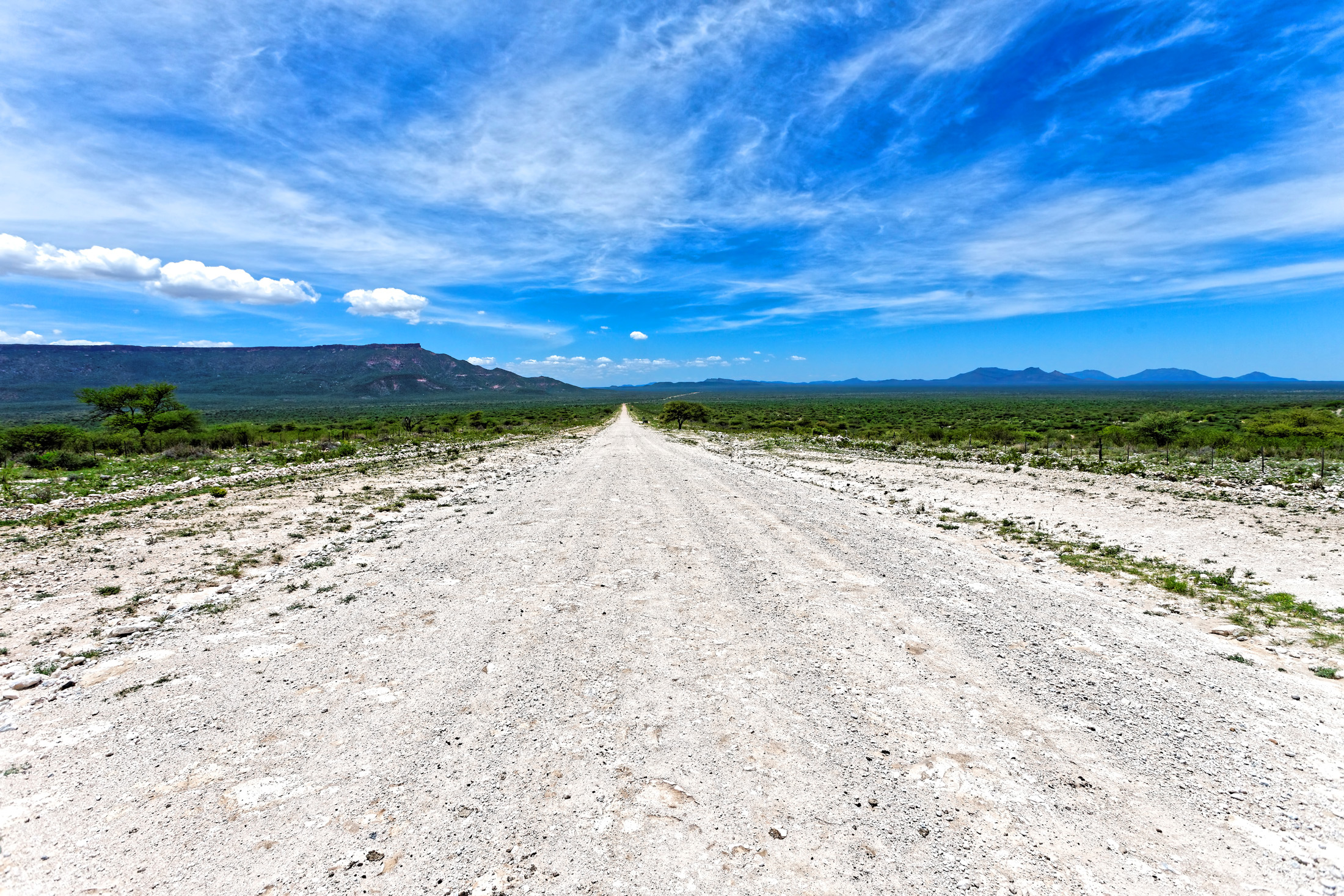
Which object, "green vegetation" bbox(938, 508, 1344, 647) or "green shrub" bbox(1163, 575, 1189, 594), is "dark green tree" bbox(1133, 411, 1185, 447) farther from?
"green shrub" bbox(1163, 575, 1189, 594)

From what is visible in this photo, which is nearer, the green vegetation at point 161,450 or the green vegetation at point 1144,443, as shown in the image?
the green vegetation at point 161,450

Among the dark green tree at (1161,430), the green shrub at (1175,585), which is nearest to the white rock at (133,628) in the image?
the green shrub at (1175,585)

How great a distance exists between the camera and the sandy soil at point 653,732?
3193 mm

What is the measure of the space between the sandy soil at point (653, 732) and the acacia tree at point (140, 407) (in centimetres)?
3268

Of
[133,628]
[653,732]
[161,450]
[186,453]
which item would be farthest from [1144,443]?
[161,450]

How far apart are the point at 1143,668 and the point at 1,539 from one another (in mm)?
18565

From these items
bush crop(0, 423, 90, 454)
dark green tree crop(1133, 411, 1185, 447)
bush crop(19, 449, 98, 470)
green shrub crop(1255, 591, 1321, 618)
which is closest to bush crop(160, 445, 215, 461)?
bush crop(19, 449, 98, 470)

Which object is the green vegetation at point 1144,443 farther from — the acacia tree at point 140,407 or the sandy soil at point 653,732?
the acacia tree at point 140,407

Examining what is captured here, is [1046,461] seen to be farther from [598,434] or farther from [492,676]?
[598,434]

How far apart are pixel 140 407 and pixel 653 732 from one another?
50.0 m

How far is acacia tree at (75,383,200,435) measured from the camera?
33797 mm

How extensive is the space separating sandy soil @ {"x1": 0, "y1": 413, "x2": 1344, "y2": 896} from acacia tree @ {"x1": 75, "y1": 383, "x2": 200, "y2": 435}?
107ft

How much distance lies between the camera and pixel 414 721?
4617mm

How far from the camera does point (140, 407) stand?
37.7m
